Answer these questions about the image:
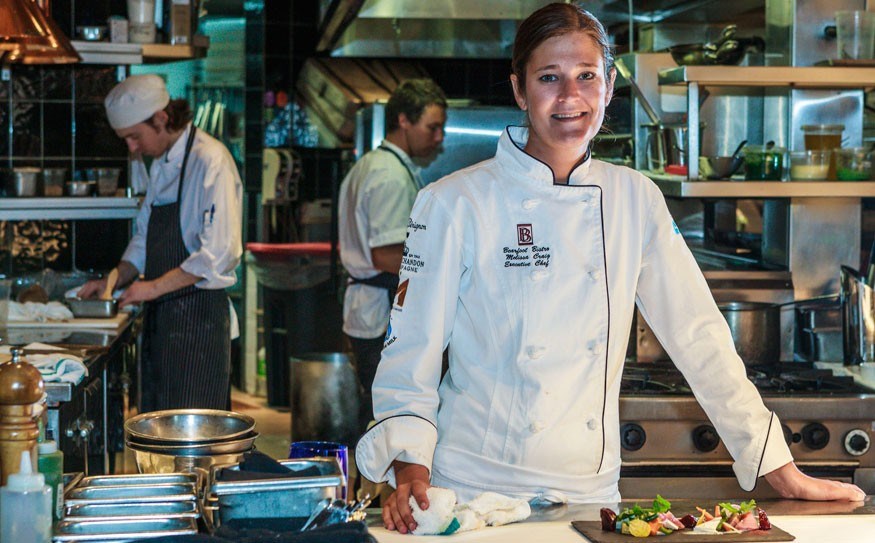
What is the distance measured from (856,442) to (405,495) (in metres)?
1.79

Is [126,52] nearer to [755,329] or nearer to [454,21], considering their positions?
[454,21]

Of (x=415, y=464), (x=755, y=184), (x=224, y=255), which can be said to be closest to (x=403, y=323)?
(x=415, y=464)

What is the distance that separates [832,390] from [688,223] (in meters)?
1.45

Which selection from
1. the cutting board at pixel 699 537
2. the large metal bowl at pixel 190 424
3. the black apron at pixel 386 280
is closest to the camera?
the cutting board at pixel 699 537

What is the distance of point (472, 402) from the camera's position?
91.9 inches

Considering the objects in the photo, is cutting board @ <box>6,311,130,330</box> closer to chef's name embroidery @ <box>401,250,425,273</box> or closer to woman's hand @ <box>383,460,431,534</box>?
chef's name embroidery @ <box>401,250,425,273</box>

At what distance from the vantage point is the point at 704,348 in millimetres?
2404

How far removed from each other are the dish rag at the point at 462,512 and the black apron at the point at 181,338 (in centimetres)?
284

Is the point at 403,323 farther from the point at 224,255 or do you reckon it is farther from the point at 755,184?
the point at 224,255

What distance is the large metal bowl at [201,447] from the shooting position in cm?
204

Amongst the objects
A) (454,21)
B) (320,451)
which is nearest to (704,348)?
(320,451)

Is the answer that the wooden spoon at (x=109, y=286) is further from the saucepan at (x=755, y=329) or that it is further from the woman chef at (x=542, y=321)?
the woman chef at (x=542, y=321)

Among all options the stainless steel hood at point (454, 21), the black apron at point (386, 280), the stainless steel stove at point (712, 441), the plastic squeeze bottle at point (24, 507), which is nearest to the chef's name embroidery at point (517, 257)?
the plastic squeeze bottle at point (24, 507)

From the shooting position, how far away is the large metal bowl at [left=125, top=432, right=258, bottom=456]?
2039 millimetres
